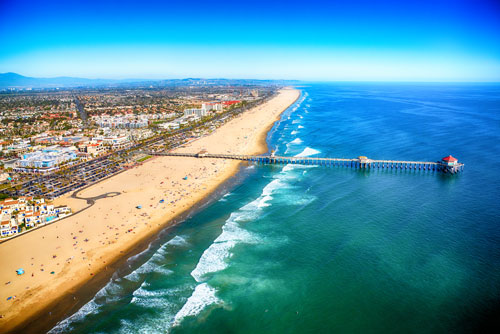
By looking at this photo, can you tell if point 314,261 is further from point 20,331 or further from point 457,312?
point 20,331

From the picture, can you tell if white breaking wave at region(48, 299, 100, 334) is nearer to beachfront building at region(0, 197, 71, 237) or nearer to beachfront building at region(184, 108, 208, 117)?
beachfront building at region(0, 197, 71, 237)

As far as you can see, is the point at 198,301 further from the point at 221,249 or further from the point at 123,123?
the point at 123,123

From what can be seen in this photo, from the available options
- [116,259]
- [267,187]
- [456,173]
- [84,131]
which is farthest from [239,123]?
[116,259]

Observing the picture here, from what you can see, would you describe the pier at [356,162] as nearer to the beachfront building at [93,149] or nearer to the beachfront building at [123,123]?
the beachfront building at [93,149]

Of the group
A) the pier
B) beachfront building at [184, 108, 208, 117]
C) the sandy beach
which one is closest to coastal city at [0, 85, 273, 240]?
beachfront building at [184, 108, 208, 117]

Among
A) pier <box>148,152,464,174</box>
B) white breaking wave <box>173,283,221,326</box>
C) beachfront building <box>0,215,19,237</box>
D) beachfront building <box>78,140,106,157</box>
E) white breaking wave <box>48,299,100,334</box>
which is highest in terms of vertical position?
beachfront building <box>78,140,106,157</box>

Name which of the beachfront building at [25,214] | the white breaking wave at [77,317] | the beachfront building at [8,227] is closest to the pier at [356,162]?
the beachfront building at [25,214]
